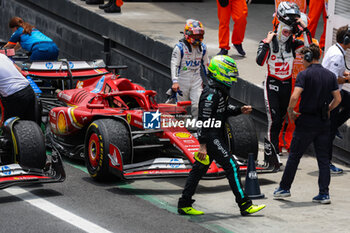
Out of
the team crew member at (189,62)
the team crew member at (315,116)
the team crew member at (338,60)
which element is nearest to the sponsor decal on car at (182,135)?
the team crew member at (315,116)

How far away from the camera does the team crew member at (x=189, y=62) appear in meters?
12.2

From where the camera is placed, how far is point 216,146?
912cm

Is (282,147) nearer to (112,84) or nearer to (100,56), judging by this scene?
(112,84)

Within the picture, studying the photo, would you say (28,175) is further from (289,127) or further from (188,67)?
(289,127)

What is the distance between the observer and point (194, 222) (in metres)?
8.84

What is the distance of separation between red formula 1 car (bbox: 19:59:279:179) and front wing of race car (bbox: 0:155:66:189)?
58cm

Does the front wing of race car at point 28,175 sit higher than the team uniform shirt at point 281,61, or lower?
lower

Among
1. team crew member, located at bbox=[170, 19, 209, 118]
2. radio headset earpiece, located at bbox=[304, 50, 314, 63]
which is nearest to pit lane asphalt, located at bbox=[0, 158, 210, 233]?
radio headset earpiece, located at bbox=[304, 50, 314, 63]

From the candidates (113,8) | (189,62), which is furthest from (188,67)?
(113,8)

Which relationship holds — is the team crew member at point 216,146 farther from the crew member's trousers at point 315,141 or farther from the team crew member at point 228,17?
Answer: the team crew member at point 228,17

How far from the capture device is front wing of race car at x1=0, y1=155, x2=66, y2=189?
957 centimetres

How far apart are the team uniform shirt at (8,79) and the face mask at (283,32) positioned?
12.1 feet

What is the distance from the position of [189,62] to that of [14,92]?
295 centimetres

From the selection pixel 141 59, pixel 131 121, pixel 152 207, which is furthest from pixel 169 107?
pixel 141 59
